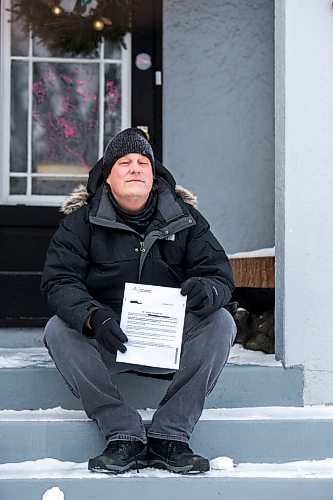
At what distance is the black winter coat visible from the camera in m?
3.33

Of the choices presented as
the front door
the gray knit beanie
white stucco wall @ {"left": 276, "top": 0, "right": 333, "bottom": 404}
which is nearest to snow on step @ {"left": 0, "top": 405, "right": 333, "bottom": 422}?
white stucco wall @ {"left": 276, "top": 0, "right": 333, "bottom": 404}

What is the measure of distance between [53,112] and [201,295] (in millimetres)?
2337

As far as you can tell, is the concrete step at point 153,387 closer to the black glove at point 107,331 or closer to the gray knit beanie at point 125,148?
the black glove at point 107,331

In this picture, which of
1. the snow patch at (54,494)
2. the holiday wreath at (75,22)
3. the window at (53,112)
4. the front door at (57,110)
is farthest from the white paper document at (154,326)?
the holiday wreath at (75,22)

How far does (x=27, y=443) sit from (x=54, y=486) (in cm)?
35

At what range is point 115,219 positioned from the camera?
11.1 ft

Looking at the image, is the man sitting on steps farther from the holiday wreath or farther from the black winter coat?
the holiday wreath

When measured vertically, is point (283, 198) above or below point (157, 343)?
above

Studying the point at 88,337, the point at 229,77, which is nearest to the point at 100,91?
the point at 229,77

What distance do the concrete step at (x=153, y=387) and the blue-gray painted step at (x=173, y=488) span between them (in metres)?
0.61

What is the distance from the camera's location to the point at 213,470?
3148mm

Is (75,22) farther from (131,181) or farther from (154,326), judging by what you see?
(154,326)

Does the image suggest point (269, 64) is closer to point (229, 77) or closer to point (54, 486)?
point (229, 77)

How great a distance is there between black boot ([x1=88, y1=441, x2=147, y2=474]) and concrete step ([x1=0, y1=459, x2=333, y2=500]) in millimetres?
27
